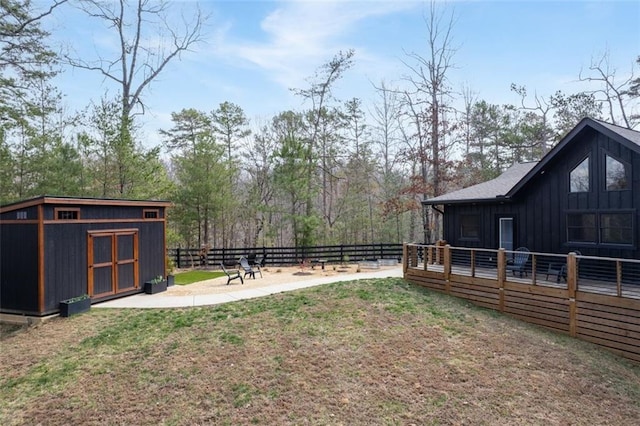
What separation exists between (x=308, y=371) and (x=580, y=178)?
8.58m

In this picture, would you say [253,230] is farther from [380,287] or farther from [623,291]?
[623,291]

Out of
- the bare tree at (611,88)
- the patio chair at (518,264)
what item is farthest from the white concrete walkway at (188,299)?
the bare tree at (611,88)

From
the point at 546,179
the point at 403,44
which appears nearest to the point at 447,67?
the point at 403,44

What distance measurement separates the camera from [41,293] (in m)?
8.05

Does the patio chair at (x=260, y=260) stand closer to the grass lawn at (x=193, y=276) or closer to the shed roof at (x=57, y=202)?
the grass lawn at (x=193, y=276)

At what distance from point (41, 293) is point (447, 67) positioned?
1884cm

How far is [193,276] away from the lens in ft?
46.5

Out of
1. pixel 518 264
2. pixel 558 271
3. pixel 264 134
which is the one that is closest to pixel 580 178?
pixel 558 271

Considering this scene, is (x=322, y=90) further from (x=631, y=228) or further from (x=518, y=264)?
(x=631, y=228)

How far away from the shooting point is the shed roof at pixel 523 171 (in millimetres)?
8727

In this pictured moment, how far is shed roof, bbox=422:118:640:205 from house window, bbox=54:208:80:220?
1015 cm

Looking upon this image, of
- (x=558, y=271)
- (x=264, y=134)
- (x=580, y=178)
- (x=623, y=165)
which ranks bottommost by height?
(x=558, y=271)

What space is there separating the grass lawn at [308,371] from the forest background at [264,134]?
996cm

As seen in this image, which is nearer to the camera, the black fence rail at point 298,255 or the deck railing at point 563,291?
the deck railing at point 563,291
